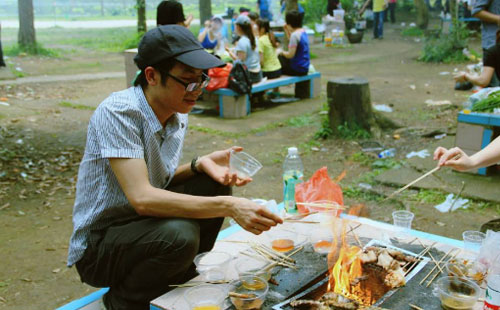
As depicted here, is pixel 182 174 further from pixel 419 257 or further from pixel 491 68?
pixel 491 68

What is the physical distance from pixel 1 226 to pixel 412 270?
3.77m

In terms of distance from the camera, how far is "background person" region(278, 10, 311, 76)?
934cm

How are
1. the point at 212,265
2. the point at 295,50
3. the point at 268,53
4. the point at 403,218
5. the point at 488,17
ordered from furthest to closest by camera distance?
1. the point at 295,50
2. the point at 268,53
3. the point at 488,17
4. the point at 403,218
5. the point at 212,265

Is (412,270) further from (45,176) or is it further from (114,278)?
(45,176)

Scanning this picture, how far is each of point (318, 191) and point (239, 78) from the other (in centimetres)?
497

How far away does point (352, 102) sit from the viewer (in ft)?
23.0

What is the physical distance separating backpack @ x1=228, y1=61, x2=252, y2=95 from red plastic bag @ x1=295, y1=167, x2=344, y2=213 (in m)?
4.75

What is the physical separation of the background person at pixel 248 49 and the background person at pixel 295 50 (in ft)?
2.94

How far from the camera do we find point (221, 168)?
3076 millimetres

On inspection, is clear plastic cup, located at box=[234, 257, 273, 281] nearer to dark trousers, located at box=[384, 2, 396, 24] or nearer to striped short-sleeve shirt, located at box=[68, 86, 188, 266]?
striped short-sleeve shirt, located at box=[68, 86, 188, 266]

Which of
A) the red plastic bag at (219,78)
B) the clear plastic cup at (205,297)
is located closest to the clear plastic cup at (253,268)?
the clear plastic cup at (205,297)

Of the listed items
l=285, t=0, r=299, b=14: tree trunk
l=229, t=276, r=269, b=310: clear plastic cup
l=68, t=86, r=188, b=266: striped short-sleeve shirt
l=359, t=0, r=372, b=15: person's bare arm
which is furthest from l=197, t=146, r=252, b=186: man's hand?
l=359, t=0, r=372, b=15: person's bare arm

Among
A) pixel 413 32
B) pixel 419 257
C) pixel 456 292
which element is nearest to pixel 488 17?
pixel 419 257

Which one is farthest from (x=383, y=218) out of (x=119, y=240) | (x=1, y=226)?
(x=1, y=226)
